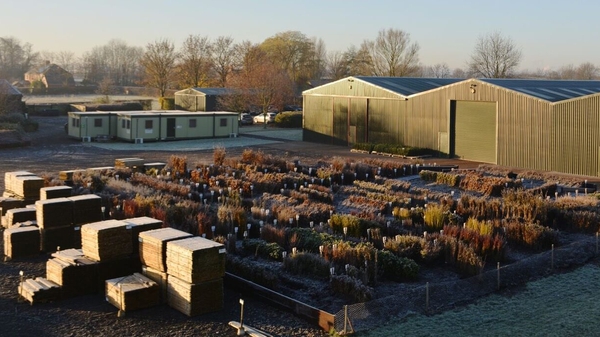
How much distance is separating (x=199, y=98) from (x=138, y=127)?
17171 mm

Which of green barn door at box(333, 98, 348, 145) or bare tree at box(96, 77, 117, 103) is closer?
green barn door at box(333, 98, 348, 145)

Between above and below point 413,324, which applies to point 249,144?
above

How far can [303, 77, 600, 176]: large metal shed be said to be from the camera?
94.4ft

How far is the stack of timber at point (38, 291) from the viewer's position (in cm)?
1202

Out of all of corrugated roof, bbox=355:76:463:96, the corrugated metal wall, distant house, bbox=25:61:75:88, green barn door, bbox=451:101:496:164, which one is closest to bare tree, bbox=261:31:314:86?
distant house, bbox=25:61:75:88

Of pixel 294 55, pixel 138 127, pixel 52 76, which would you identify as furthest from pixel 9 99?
pixel 52 76

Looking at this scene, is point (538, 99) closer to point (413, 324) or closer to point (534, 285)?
point (534, 285)

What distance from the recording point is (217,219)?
1711cm

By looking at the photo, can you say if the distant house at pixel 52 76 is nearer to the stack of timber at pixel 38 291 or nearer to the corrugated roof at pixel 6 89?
the corrugated roof at pixel 6 89

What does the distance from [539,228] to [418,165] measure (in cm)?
1236

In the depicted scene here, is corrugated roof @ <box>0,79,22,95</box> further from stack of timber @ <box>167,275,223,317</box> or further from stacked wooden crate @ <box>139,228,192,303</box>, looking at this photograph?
stack of timber @ <box>167,275,223,317</box>

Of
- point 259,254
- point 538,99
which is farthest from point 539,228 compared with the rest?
point 538,99

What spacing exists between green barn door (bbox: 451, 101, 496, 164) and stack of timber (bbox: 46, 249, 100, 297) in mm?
23808

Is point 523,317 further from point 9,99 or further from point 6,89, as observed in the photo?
point 6,89
